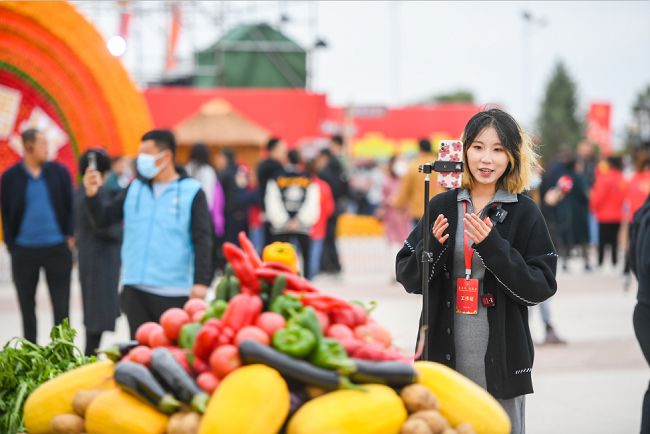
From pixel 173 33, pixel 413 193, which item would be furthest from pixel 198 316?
pixel 173 33

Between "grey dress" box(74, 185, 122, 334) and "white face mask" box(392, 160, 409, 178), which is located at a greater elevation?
"white face mask" box(392, 160, 409, 178)

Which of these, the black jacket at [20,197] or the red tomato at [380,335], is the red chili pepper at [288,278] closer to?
the red tomato at [380,335]

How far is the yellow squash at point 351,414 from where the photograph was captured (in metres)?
1.79

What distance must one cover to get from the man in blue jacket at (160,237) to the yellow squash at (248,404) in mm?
2444

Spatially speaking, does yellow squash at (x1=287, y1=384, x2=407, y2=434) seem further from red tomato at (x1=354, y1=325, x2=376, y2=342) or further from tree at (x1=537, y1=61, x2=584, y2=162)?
tree at (x1=537, y1=61, x2=584, y2=162)

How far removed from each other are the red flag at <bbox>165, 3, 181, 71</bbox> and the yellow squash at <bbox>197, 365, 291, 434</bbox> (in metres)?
21.0

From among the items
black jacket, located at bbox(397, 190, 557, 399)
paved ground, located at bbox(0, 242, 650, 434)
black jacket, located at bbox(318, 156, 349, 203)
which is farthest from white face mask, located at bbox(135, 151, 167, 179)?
black jacket, located at bbox(318, 156, 349, 203)

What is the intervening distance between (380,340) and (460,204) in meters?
0.92

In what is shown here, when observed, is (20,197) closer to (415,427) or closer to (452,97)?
(415,427)

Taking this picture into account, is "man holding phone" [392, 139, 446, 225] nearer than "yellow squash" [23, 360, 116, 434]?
No

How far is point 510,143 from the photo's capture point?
106 inches

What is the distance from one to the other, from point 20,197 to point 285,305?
4495 millimetres

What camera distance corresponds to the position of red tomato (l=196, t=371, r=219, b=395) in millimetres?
1898

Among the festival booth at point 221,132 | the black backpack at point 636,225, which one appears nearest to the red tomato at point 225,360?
the black backpack at point 636,225
